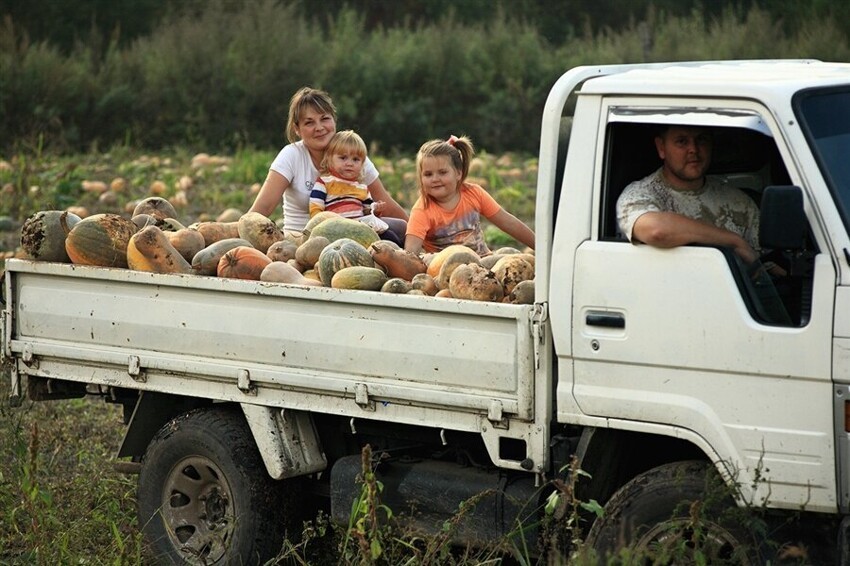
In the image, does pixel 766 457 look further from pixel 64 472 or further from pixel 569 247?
pixel 64 472

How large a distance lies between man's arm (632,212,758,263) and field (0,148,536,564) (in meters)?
1.69

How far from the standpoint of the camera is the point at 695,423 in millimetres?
5109

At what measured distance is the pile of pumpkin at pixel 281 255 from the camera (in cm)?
594

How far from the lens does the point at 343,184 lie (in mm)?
7918

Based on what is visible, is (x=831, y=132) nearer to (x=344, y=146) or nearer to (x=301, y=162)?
(x=344, y=146)

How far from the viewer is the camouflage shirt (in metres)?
5.45

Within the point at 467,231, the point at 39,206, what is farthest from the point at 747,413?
the point at 39,206

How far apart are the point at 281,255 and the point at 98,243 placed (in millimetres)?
855

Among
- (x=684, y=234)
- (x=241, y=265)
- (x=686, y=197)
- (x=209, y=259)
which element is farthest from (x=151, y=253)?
(x=684, y=234)

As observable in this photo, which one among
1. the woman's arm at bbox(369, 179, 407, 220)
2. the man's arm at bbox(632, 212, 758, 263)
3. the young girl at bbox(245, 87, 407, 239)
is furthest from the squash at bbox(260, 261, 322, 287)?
the woman's arm at bbox(369, 179, 407, 220)

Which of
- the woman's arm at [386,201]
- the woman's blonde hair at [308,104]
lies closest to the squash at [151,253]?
the woman's blonde hair at [308,104]

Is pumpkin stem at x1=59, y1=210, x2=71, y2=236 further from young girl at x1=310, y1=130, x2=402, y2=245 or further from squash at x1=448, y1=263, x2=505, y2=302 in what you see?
squash at x1=448, y1=263, x2=505, y2=302

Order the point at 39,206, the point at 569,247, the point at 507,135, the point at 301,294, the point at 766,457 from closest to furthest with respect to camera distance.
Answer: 1. the point at 766,457
2. the point at 569,247
3. the point at 301,294
4. the point at 39,206
5. the point at 507,135

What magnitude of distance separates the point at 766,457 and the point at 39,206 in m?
12.9
